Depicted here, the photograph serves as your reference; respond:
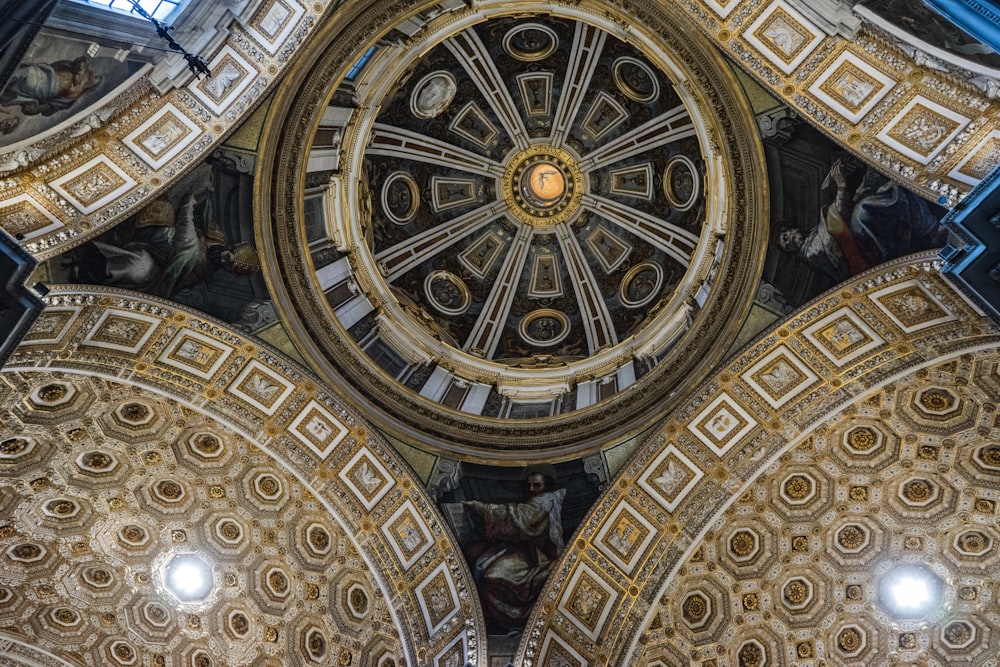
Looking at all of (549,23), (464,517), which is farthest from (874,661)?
(549,23)

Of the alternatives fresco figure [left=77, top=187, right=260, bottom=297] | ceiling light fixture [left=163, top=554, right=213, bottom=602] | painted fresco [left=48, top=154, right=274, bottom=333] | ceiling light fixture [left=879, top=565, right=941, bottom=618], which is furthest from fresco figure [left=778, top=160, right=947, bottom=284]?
ceiling light fixture [left=163, top=554, right=213, bottom=602]

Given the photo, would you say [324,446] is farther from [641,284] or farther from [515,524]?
[641,284]

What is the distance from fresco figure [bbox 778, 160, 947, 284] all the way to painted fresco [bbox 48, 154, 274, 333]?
10332 mm

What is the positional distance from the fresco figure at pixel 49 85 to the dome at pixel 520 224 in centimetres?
362

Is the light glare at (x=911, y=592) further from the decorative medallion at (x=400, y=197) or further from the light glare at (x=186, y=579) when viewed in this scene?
the light glare at (x=186, y=579)

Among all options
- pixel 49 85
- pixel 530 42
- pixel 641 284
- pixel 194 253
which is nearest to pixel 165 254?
pixel 194 253

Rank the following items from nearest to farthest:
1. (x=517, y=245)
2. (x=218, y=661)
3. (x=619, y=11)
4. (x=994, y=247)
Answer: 1. (x=994, y=247)
2. (x=619, y=11)
3. (x=218, y=661)
4. (x=517, y=245)

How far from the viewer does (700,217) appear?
19922 millimetres

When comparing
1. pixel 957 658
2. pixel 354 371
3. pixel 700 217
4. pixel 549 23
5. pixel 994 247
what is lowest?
pixel 354 371

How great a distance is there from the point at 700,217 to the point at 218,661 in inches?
603

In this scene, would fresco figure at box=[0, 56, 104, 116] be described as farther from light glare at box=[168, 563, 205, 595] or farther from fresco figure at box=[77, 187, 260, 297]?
light glare at box=[168, 563, 205, 595]

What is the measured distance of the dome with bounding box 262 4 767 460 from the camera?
667 inches

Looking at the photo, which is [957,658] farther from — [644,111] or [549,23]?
[549,23]

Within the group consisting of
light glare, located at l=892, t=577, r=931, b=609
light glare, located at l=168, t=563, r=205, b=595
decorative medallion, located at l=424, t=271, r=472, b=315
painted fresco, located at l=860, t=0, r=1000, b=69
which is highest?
painted fresco, located at l=860, t=0, r=1000, b=69
